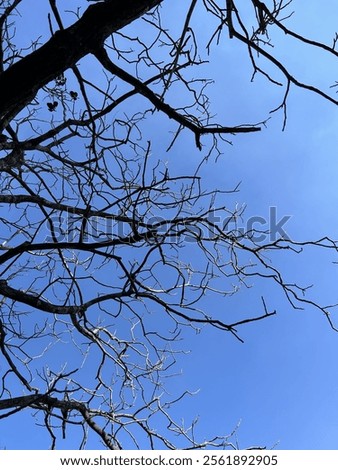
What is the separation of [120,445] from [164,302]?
115 centimetres

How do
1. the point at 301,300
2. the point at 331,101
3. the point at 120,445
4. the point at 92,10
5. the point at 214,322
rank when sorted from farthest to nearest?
1. the point at 120,445
2. the point at 301,300
3. the point at 214,322
4. the point at 331,101
5. the point at 92,10

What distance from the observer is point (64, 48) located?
211cm

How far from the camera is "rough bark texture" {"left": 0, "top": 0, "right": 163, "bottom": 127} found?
210 cm

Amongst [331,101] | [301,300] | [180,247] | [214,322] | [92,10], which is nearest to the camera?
[92,10]

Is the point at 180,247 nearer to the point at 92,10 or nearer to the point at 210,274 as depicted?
the point at 210,274

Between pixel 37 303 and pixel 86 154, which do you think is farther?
pixel 86 154

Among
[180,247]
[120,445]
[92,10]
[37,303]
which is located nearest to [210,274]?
[180,247]

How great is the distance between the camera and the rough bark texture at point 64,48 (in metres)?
2.10
